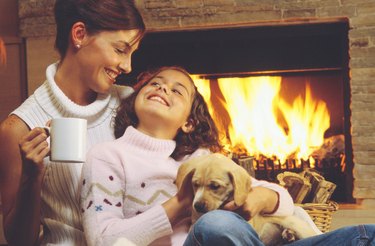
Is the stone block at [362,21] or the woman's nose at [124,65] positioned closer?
the woman's nose at [124,65]

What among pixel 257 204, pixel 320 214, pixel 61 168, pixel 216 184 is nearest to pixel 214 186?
pixel 216 184

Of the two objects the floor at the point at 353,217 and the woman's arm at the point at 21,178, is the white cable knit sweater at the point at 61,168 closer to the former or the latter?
the woman's arm at the point at 21,178

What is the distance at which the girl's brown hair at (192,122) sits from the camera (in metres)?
1.58

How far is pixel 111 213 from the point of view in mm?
1360

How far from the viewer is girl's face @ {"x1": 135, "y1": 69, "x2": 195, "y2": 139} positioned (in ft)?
4.94

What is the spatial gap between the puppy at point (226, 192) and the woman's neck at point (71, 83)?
16.1 inches

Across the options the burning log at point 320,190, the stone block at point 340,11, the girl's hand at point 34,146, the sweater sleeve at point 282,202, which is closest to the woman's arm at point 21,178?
the girl's hand at point 34,146

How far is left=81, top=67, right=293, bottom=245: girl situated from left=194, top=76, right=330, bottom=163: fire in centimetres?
108

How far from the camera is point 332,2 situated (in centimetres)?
250

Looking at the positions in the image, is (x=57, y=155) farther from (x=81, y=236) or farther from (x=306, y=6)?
(x=306, y=6)

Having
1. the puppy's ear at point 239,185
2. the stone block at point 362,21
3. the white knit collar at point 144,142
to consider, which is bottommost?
the puppy's ear at point 239,185

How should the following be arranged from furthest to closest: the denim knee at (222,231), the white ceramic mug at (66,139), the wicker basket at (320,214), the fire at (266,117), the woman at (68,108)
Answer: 1. the fire at (266,117)
2. the wicker basket at (320,214)
3. the woman at (68,108)
4. the white ceramic mug at (66,139)
5. the denim knee at (222,231)

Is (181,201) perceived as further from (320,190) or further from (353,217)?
(353,217)

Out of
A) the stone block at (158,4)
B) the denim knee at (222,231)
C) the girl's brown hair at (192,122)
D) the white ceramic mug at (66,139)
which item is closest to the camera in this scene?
the denim knee at (222,231)
